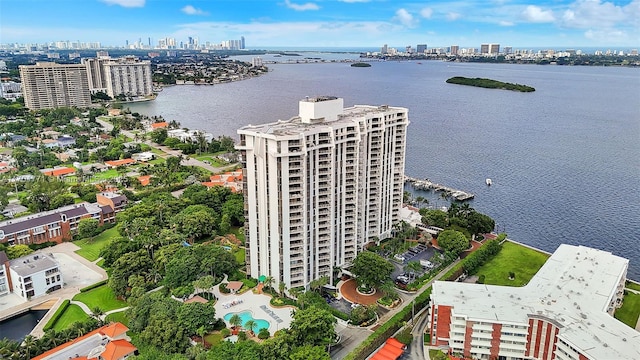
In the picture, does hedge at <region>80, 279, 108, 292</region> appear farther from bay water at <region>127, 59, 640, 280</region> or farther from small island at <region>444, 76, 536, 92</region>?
small island at <region>444, 76, 536, 92</region>

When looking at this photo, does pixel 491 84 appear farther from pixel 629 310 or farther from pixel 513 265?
pixel 629 310

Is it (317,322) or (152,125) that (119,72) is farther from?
(317,322)

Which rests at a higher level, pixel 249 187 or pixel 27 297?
pixel 249 187

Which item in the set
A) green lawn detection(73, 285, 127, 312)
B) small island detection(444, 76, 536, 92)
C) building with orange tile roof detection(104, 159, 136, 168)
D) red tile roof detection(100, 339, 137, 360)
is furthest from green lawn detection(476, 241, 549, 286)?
small island detection(444, 76, 536, 92)

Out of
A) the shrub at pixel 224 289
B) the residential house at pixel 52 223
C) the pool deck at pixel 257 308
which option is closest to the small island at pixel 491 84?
the residential house at pixel 52 223

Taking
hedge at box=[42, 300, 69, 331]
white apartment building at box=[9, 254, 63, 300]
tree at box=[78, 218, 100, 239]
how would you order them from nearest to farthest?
hedge at box=[42, 300, 69, 331]
white apartment building at box=[9, 254, 63, 300]
tree at box=[78, 218, 100, 239]

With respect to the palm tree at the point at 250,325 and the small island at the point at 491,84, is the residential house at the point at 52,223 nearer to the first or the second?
the palm tree at the point at 250,325

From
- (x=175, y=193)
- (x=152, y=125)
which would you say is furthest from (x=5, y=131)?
(x=175, y=193)
